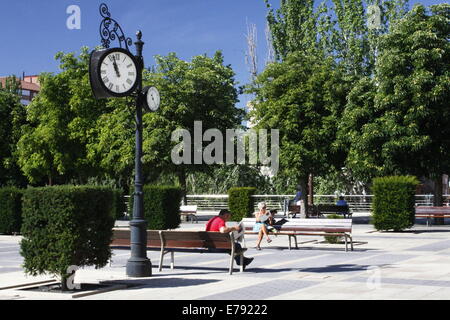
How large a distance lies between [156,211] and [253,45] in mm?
56481

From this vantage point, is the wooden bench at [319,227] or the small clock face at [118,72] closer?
the small clock face at [118,72]

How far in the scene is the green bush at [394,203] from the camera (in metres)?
24.8

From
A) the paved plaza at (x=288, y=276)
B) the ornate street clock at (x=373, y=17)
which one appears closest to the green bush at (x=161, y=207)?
the paved plaza at (x=288, y=276)

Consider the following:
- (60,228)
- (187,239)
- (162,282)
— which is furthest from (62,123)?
(60,228)

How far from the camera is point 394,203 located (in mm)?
24984

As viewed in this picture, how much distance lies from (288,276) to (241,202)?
2055cm

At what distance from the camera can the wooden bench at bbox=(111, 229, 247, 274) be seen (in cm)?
1271

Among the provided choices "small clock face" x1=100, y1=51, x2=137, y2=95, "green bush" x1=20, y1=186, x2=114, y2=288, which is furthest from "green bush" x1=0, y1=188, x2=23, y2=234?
"green bush" x1=20, y1=186, x2=114, y2=288

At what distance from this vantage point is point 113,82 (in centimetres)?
1172

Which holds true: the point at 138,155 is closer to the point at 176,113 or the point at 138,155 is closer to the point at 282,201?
the point at 176,113

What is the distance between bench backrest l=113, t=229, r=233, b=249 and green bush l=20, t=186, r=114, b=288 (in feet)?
9.86

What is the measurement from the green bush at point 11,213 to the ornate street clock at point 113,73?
15546mm

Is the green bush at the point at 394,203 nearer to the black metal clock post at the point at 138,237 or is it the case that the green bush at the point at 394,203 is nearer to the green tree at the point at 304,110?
the green tree at the point at 304,110
